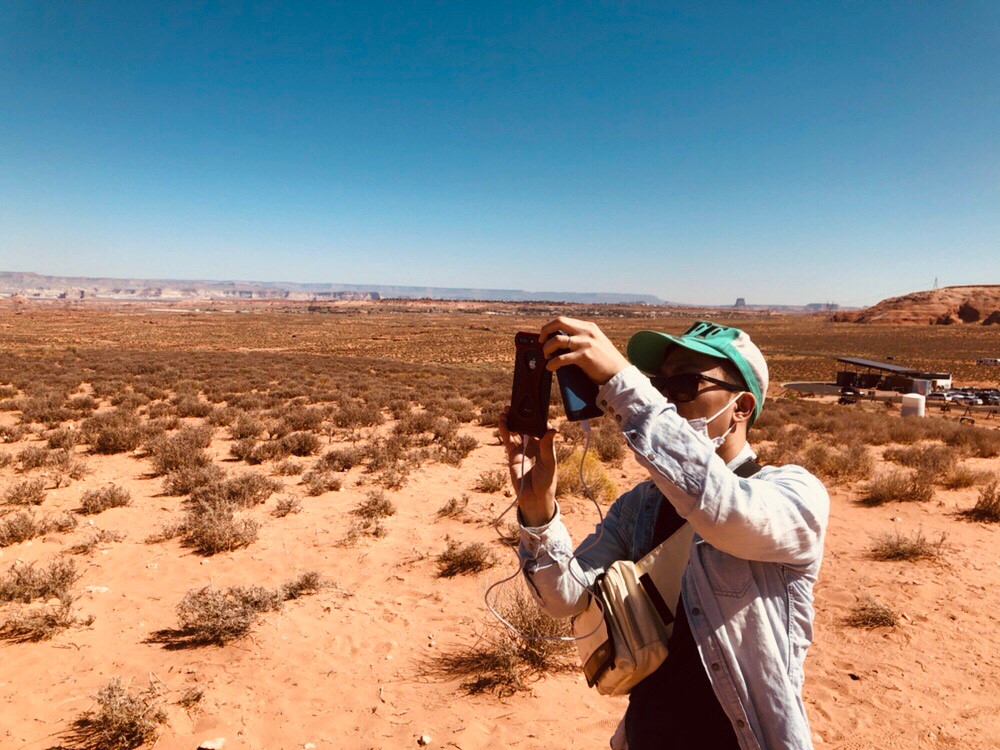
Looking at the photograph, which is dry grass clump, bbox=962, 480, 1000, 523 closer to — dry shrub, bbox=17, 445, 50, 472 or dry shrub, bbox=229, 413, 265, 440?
dry shrub, bbox=229, 413, 265, 440

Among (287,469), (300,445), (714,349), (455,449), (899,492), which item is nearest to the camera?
(714,349)

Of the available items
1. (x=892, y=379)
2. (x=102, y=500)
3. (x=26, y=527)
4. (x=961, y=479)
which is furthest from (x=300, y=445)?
(x=892, y=379)

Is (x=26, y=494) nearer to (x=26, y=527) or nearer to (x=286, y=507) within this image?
(x=26, y=527)

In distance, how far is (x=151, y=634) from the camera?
13.5 feet

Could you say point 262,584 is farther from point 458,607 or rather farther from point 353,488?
point 353,488

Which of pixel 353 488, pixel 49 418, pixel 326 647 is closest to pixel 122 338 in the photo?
pixel 49 418

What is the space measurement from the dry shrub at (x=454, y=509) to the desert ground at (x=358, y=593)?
0.22ft

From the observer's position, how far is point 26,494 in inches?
259

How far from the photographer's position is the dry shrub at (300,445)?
30.7ft

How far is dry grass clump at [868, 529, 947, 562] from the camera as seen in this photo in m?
5.60

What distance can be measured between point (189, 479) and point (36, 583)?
2923mm

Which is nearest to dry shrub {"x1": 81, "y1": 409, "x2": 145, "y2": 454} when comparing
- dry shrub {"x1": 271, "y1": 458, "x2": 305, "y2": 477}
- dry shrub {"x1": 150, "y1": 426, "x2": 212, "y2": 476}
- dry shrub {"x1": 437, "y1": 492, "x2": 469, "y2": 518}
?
dry shrub {"x1": 150, "y1": 426, "x2": 212, "y2": 476}

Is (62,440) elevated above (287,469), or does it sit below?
above

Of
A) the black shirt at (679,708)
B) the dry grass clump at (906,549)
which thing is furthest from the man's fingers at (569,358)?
the dry grass clump at (906,549)
